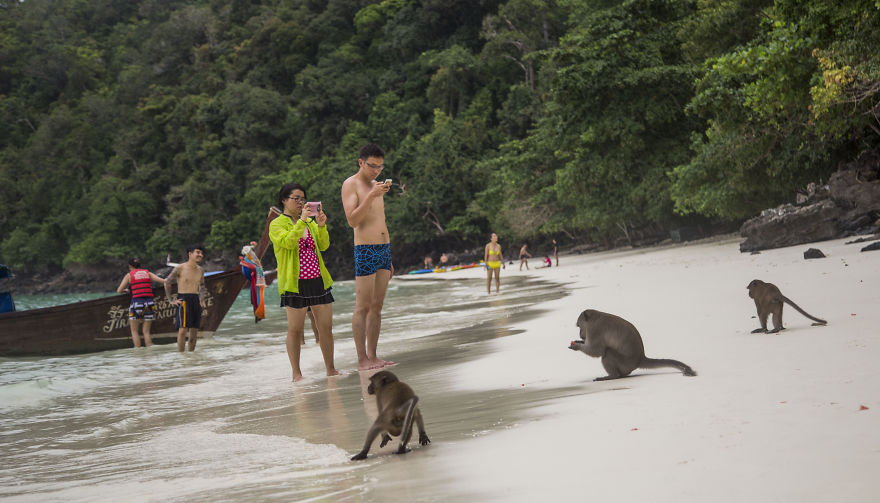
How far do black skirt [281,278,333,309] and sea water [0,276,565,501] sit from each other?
2.19 ft

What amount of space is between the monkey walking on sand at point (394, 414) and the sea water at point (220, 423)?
0.11 m

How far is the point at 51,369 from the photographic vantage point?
424 inches

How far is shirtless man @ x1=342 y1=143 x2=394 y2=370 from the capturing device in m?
6.34

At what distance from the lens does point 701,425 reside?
3.04 meters

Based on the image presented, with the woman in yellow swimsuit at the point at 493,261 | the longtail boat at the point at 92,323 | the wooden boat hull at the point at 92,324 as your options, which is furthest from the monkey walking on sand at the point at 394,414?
the woman in yellow swimsuit at the point at 493,261

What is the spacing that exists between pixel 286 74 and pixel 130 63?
90.6 ft

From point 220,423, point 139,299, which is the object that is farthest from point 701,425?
point 139,299

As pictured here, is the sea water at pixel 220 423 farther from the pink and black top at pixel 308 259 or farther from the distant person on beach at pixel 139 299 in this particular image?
the distant person on beach at pixel 139 299

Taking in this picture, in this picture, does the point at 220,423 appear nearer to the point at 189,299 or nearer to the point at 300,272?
the point at 300,272

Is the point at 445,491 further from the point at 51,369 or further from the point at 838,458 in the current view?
the point at 51,369

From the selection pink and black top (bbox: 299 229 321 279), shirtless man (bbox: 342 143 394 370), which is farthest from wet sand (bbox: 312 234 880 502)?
pink and black top (bbox: 299 229 321 279)

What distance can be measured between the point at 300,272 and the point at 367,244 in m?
0.63

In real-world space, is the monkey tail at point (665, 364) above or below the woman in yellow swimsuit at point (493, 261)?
below

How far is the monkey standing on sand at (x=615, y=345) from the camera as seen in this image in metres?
4.36
